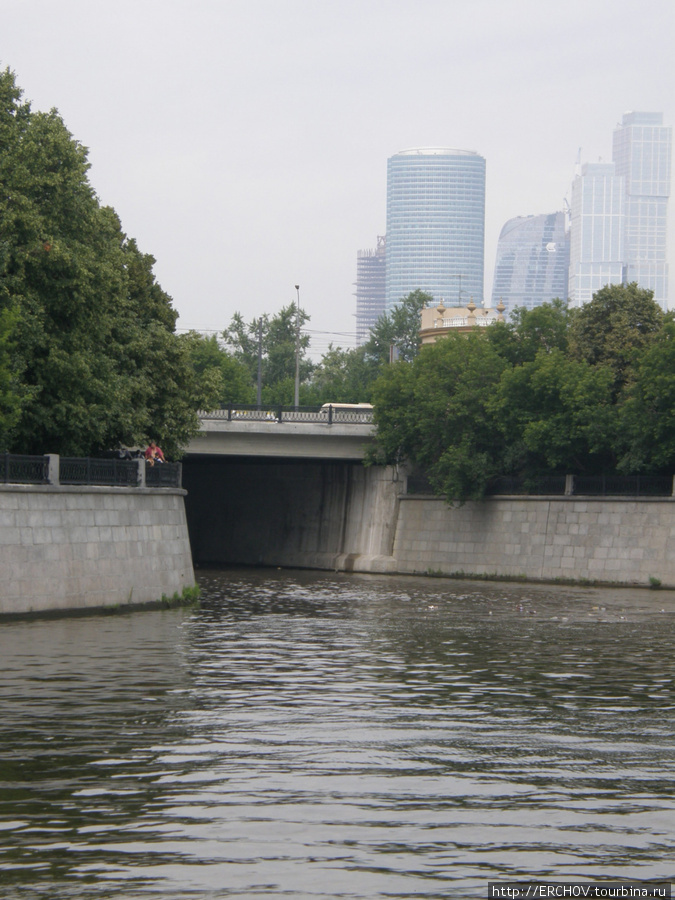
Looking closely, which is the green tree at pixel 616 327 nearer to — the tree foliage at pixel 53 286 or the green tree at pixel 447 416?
the green tree at pixel 447 416

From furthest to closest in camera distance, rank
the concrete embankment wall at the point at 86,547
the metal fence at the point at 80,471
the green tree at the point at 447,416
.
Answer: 1. the green tree at the point at 447,416
2. the metal fence at the point at 80,471
3. the concrete embankment wall at the point at 86,547

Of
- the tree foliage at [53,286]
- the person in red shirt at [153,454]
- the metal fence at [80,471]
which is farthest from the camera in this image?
the person in red shirt at [153,454]

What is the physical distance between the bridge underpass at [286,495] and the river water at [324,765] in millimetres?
34283

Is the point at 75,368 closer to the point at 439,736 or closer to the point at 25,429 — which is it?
the point at 25,429

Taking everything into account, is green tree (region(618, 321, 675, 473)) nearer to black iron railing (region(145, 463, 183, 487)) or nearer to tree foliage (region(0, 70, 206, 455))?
black iron railing (region(145, 463, 183, 487))

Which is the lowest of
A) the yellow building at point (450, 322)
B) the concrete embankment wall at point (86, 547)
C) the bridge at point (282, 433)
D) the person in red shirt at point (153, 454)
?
the concrete embankment wall at point (86, 547)

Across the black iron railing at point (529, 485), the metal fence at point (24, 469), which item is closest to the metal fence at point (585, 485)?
the black iron railing at point (529, 485)

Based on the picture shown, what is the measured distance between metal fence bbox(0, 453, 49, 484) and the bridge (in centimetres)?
2771

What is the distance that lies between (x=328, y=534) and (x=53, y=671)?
47429 mm

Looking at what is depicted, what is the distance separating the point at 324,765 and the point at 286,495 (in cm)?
5798

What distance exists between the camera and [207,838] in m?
10.7

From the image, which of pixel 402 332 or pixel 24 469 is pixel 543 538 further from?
pixel 402 332

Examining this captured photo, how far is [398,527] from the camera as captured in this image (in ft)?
215

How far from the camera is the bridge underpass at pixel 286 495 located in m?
62.8
